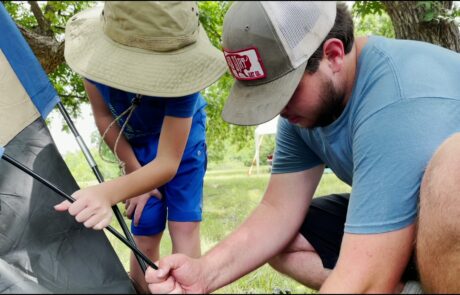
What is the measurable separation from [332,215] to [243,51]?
747 millimetres

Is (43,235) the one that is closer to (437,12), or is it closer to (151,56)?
(151,56)

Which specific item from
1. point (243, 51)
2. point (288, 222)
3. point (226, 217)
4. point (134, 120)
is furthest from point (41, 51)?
point (243, 51)

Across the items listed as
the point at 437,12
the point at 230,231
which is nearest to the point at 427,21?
the point at 437,12

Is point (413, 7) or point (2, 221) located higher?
point (2, 221)

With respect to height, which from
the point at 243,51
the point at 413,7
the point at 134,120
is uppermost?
the point at 243,51

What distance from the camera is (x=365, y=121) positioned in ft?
3.60

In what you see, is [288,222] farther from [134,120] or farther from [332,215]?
[134,120]

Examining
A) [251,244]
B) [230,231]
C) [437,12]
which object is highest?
[251,244]

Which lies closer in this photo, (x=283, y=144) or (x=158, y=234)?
(x=283, y=144)

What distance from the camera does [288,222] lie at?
1484 mm

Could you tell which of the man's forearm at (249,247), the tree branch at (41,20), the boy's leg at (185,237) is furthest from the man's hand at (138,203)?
the tree branch at (41,20)

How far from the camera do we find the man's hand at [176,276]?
42.3 inches

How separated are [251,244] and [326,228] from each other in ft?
0.99

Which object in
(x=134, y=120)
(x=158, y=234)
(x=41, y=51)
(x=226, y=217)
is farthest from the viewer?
(x=226, y=217)
